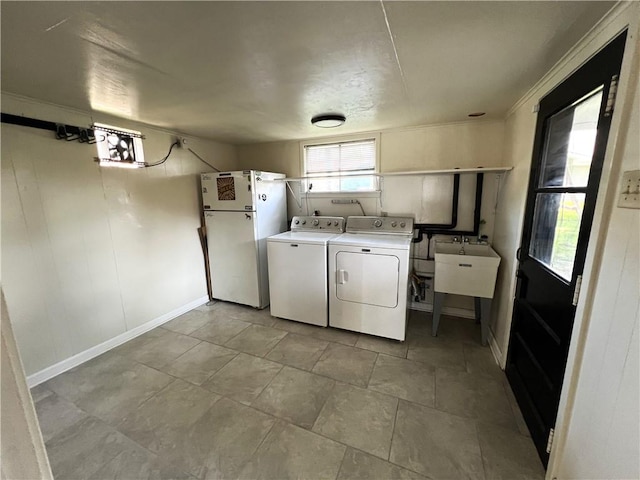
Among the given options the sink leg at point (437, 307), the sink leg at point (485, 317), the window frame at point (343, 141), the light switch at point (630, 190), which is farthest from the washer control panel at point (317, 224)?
the light switch at point (630, 190)

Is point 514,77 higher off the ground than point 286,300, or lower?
higher

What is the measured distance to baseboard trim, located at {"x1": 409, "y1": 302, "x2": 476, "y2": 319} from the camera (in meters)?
3.22

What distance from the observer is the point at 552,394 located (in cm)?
145

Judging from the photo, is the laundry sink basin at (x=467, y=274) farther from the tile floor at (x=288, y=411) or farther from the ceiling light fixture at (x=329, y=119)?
the ceiling light fixture at (x=329, y=119)

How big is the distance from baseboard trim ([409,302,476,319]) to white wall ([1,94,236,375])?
302cm

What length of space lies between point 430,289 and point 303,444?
2.33 metres

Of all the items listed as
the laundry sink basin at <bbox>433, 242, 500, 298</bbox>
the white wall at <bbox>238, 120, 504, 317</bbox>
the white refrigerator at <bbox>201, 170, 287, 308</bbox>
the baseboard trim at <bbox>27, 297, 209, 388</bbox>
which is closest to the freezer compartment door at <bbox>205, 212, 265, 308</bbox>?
the white refrigerator at <bbox>201, 170, 287, 308</bbox>

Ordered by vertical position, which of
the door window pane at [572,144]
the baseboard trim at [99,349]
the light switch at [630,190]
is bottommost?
the baseboard trim at [99,349]

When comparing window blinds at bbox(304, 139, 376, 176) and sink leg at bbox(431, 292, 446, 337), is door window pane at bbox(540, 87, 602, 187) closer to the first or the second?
sink leg at bbox(431, 292, 446, 337)

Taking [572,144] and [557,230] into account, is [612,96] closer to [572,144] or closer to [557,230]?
[572,144]

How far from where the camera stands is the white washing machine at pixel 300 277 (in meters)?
2.91

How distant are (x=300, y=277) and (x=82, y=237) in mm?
2092

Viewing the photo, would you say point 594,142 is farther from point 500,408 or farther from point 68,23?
point 68,23

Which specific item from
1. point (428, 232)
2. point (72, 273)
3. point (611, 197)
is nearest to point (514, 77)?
point (611, 197)
